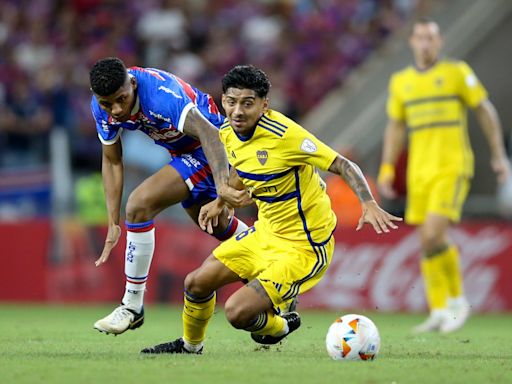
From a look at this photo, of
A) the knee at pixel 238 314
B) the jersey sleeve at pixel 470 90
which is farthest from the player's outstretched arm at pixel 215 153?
the jersey sleeve at pixel 470 90

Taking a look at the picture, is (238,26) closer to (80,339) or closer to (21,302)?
(21,302)

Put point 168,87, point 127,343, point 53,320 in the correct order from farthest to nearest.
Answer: point 53,320 → point 127,343 → point 168,87

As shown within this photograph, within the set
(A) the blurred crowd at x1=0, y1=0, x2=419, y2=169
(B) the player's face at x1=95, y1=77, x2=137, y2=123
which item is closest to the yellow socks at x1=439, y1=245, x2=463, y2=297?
(B) the player's face at x1=95, y1=77, x2=137, y2=123

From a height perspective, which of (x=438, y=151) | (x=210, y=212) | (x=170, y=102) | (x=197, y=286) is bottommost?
(x=197, y=286)

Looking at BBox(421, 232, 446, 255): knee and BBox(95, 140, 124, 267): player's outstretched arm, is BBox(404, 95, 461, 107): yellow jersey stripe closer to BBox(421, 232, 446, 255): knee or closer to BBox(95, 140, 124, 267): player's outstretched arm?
BBox(421, 232, 446, 255): knee

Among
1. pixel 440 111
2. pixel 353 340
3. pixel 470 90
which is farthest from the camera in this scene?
pixel 440 111

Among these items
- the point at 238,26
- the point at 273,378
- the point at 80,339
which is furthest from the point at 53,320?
the point at 238,26

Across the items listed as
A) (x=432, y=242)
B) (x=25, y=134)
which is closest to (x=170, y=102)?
(x=432, y=242)

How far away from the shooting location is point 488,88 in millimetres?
16000

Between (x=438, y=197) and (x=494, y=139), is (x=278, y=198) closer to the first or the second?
(x=438, y=197)

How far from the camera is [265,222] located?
7.40 m

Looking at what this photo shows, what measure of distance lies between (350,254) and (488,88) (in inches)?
152

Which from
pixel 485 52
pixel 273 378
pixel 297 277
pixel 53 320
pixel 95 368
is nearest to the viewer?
pixel 273 378

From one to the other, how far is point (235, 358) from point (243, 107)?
1571 millimetres
